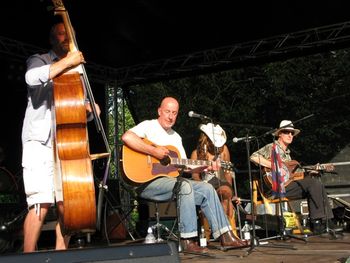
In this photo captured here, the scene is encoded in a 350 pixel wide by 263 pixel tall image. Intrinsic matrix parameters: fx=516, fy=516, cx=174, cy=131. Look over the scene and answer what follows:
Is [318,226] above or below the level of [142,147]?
below

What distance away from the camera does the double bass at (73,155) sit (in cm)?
311

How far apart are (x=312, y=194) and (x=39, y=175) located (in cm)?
434

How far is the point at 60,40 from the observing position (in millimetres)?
3410

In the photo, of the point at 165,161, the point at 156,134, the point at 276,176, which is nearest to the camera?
the point at 165,161

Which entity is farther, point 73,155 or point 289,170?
point 289,170

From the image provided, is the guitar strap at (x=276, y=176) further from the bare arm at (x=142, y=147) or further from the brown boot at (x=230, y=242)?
the bare arm at (x=142, y=147)

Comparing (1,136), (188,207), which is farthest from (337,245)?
(1,136)

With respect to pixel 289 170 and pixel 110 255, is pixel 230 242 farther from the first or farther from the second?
pixel 110 255

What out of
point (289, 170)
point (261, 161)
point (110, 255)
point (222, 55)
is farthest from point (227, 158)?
point (110, 255)

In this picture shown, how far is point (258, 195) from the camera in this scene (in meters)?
7.14

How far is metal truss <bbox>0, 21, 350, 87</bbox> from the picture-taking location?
7.82 m

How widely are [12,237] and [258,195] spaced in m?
3.29

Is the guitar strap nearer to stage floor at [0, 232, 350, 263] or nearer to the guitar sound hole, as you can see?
stage floor at [0, 232, 350, 263]

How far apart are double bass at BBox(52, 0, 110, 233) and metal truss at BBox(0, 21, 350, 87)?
180 inches
